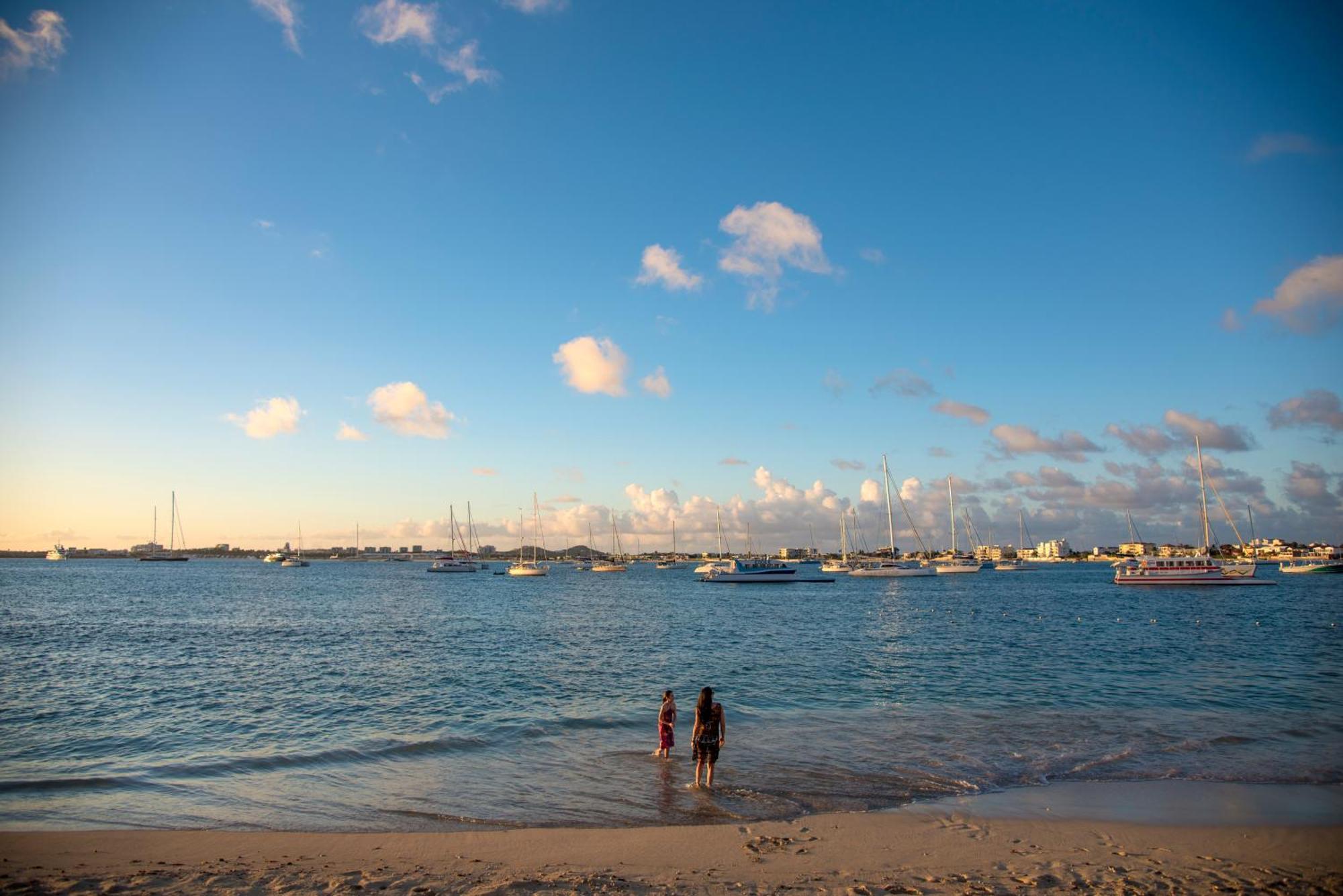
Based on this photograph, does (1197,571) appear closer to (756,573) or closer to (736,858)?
(756,573)

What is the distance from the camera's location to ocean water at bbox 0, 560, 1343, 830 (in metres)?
15.9

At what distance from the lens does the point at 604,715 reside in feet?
79.6

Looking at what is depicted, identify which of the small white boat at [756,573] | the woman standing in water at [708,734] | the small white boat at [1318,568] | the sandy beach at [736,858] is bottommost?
the small white boat at [1318,568]

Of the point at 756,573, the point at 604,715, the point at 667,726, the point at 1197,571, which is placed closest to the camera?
the point at 667,726

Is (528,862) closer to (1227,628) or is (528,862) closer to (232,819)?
(232,819)

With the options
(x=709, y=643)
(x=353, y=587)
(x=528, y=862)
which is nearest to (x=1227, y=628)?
(x=709, y=643)

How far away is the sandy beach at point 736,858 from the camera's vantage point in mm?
10688

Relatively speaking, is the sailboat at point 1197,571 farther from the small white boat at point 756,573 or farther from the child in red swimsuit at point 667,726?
the child in red swimsuit at point 667,726

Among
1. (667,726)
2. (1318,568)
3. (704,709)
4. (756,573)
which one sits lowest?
(1318,568)

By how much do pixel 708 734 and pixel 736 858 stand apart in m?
4.40

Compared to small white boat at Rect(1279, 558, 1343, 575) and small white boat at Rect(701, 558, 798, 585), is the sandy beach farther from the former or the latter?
small white boat at Rect(1279, 558, 1343, 575)

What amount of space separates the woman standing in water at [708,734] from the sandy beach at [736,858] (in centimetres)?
256

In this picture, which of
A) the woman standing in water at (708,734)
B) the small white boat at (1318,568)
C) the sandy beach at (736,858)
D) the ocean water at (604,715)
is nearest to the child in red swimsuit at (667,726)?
the ocean water at (604,715)

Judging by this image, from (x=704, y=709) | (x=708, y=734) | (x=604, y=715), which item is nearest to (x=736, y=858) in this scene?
(x=708, y=734)
